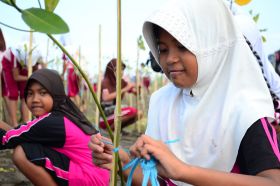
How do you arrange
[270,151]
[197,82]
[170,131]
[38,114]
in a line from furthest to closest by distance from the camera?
1. [38,114]
2. [170,131]
3. [197,82]
4. [270,151]

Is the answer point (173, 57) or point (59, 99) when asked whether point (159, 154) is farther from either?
point (59, 99)

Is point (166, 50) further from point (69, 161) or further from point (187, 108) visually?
point (69, 161)

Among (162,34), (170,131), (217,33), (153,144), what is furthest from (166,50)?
(153,144)

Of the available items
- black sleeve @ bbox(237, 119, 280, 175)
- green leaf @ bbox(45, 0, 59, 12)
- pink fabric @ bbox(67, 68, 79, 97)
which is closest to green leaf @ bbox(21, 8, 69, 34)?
green leaf @ bbox(45, 0, 59, 12)

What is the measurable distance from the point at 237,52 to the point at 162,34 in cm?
21

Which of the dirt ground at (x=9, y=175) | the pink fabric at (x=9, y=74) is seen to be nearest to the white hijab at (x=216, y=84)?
the dirt ground at (x=9, y=175)

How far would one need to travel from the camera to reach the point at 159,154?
2.62 ft

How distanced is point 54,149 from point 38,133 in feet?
0.43

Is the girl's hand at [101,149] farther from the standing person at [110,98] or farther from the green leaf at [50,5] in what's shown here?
the standing person at [110,98]

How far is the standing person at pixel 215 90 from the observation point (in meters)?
1.02

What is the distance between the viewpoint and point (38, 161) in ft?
6.30

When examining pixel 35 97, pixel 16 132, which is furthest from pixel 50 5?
pixel 35 97

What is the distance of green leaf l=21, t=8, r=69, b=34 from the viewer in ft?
1.93

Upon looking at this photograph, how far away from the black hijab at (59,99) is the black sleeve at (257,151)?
112 cm
